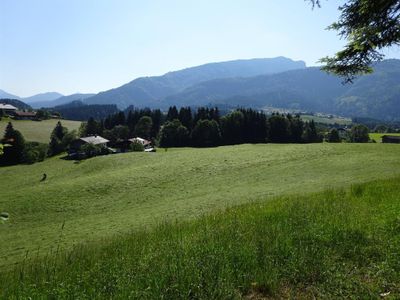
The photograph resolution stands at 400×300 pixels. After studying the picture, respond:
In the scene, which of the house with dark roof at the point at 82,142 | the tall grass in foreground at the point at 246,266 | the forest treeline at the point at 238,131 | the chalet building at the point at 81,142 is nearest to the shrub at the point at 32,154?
the chalet building at the point at 81,142

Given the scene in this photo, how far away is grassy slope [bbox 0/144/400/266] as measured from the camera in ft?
83.6

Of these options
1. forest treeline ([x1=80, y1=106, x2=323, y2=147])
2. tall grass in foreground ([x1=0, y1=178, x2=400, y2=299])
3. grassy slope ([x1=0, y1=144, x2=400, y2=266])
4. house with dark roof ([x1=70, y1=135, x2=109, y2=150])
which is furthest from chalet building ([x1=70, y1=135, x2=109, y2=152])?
tall grass in foreground ([x1=0, y1=178, x2=400, y2=299])

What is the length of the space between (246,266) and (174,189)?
108ft

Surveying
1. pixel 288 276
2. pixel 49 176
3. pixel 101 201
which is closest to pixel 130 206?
pixel 101 201

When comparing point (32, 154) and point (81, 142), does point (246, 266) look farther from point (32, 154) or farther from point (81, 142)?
point (81, 142)

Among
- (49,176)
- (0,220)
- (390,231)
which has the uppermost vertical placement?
(0,220)

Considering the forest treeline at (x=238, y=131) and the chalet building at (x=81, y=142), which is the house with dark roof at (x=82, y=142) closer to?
the chalet building at (x=81, y=142)

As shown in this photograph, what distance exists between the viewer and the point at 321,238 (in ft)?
28.5

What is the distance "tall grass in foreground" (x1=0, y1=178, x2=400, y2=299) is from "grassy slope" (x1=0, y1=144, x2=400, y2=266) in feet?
40.3

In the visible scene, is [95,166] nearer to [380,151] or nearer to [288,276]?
[380,151]

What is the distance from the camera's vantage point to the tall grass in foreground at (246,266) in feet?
21.5

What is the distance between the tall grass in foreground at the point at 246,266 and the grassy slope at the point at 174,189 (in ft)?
40.3

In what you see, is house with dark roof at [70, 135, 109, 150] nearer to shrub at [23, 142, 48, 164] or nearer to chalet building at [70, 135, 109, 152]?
chalet building at [70, 135, 109, 152]

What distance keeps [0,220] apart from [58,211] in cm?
2812
